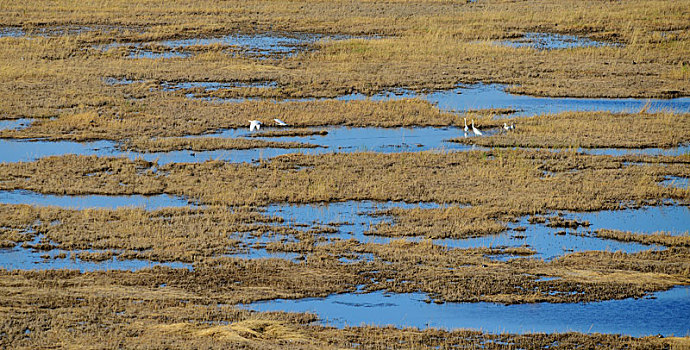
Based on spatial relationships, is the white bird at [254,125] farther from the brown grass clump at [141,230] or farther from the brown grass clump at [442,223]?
the brown grass clump at [442,223]

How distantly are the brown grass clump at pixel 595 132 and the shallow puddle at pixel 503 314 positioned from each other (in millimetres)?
9994

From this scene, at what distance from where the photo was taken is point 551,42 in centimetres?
4141

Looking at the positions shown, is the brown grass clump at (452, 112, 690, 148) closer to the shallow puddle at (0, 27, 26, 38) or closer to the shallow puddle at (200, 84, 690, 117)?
the shallow puddle at (200, 84, 690, 117)

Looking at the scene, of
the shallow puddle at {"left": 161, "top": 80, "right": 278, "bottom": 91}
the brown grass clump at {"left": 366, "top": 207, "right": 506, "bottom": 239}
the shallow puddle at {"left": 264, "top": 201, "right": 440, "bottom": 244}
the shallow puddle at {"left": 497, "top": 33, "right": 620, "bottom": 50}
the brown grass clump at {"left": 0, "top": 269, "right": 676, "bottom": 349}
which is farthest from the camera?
the shallow puddle at {"left": 497, "top": 33, "right": 620, "bottom": 50}

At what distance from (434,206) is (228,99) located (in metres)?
12.3

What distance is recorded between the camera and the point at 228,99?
103ft

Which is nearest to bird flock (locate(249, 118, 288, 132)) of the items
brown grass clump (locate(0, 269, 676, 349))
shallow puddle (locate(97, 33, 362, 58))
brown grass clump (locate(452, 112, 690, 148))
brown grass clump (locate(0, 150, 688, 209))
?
brown grass clump (locate(0, 150, 688, 209))

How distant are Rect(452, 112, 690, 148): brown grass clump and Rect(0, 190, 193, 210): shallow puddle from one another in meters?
8.54

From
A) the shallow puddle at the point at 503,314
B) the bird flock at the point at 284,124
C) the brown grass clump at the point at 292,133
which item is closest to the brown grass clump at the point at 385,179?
the bird flock at the point at 284,124

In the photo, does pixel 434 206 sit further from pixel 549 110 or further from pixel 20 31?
pixel 20 31

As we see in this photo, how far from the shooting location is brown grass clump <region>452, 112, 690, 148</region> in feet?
84.4

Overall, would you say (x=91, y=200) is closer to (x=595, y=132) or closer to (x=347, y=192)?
(x=347, y=192)

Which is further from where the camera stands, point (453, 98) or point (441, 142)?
point (453, 98)

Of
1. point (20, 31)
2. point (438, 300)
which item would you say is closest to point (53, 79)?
point (20, 31)
